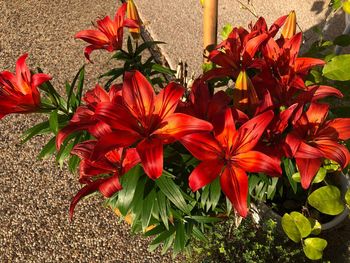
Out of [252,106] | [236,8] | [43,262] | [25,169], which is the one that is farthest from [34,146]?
[236,8]

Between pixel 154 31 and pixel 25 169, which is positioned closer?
pixel 25 169

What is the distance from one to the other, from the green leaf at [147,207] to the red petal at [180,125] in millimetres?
403

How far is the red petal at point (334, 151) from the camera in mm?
1155

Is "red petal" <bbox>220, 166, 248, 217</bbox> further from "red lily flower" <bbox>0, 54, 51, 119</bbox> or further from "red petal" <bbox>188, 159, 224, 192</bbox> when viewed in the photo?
"red lily flower" <bbox>0, 54, 51, 119</bbox>

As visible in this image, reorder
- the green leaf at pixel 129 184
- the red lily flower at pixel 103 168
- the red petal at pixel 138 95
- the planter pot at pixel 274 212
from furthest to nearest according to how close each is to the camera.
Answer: the planter pot at pixel 274 212, the green leaf at pixel 129 184, the red lily flower at pixel 103 168, the red petal at pixel 138 95

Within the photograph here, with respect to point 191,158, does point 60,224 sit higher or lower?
lower

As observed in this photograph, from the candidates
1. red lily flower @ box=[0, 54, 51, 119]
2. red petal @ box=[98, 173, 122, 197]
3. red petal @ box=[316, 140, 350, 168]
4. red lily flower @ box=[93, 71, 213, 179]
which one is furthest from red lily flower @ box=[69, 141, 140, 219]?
red petal @ box=[316, 140, 350, 168]

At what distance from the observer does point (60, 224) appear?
227cm

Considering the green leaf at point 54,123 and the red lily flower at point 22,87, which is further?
the green leaf at point 54,123

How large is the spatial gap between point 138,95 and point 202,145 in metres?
0.23

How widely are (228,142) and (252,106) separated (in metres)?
0.20

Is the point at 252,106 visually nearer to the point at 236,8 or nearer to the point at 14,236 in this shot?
the point at 14,236

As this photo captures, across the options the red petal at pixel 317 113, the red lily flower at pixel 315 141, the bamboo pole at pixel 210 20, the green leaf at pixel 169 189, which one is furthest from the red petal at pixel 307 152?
the bamboo pole at pixel 210 20

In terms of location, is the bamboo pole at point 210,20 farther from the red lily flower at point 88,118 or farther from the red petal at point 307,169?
the red petal at point 307,169
